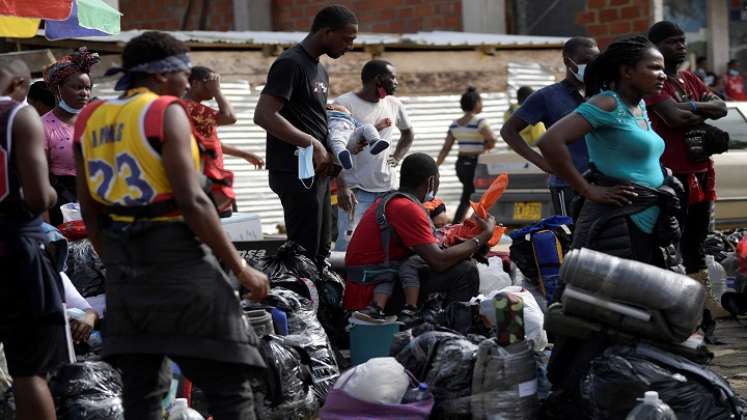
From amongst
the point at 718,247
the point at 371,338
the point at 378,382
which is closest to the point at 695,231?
the point at 718,247

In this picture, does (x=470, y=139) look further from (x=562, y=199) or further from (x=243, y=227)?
(x=562, y=199)

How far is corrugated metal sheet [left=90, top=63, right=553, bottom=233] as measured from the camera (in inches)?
595

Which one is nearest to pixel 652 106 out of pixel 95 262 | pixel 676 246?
pixel 676 246

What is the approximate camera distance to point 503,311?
5.77 meters

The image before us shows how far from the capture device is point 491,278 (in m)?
7.91

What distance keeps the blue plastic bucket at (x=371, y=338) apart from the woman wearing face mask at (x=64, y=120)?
1843mm

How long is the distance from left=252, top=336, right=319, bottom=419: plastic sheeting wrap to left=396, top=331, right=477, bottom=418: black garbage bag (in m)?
0.50

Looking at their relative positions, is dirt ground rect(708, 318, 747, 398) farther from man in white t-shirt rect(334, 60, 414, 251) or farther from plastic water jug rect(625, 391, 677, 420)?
man in white t-shirt rect(334, 60, 414, 251)

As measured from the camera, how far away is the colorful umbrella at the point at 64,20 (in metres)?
7.61

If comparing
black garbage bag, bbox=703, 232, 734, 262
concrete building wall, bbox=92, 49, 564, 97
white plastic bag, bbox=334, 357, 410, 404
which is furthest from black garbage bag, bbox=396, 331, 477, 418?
concrete building wall, bbox=92, 49, 564, 97

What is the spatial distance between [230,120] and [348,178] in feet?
6.06

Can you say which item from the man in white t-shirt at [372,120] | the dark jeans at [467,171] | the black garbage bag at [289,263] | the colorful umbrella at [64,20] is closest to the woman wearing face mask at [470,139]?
the dark jeans at [467,171]

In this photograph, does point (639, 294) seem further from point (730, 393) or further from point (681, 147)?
point (681, 147)

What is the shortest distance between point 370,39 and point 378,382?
10.6 m
